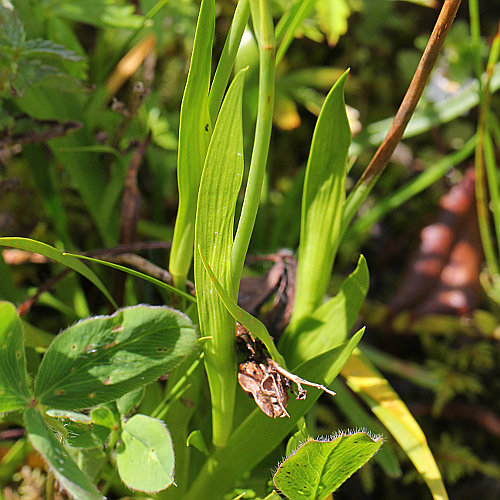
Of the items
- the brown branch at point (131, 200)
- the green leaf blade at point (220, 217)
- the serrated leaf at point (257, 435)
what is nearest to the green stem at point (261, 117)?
the green leaf blade at point (220, 217)

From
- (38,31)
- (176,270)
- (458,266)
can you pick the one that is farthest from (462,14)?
(176,270)

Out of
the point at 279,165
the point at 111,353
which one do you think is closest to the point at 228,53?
the point at 111,353

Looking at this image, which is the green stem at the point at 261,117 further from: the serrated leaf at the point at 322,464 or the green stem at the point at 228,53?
the serrated leaf at the point at 322,464

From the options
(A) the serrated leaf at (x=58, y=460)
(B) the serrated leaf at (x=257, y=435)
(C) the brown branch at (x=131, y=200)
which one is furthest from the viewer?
(C) the brown branch at (x=131, y=200)

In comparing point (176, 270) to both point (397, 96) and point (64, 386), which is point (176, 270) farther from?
point (397, 96)

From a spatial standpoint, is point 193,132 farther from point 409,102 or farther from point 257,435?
point 257,435
